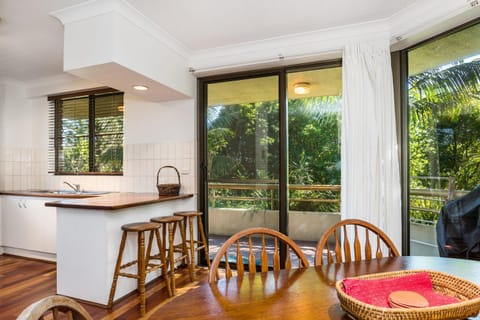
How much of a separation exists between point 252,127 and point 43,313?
2797 millimetres

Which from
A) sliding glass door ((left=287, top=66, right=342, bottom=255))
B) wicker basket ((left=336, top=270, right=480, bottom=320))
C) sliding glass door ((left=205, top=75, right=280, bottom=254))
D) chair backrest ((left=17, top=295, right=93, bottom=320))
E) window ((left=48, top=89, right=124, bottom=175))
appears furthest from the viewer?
window ((left=48, top=89, right=124, bottom=175))

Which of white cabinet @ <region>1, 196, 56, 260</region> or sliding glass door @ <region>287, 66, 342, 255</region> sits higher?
sliding glass door @ <region>287, 66, 342, 255</region>

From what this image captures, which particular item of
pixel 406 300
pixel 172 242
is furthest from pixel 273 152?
pixel 406 300

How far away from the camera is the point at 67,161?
4133 mm

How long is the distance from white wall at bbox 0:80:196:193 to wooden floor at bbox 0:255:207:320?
1.07m

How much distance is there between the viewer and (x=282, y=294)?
3.25 ft

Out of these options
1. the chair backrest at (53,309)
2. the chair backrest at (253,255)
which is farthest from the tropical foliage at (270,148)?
the chair backrest at (53,309)

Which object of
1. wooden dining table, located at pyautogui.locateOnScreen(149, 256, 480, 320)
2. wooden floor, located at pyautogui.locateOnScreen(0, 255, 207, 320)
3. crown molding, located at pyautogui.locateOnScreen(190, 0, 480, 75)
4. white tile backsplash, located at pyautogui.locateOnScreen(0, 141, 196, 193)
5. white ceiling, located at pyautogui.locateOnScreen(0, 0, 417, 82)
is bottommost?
wooden floor, located at pyautogui.locateOnScreen(0, 255, 207, 320)

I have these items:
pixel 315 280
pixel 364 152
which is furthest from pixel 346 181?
pixel 315 280

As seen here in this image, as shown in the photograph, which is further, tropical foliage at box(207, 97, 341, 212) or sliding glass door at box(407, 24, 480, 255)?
tropical foliage at box(207, 97, 341, 212)

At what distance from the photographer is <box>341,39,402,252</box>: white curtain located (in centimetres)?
248

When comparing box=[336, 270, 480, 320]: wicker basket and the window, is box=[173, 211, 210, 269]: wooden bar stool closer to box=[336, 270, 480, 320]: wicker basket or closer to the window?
the window

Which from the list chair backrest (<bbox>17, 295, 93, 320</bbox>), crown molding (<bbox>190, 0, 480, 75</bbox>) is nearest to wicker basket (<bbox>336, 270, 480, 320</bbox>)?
chair backrest (<bbox>17, 295, 93, 320</bbox>)

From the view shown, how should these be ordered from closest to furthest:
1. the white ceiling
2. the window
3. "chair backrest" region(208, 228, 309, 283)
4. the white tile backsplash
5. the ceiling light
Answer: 1. "chair backrest" region(208, 228, 309, 283)
2. the white ceiling
3. the ceiling light
4. the white tile backsplash
5. the window
